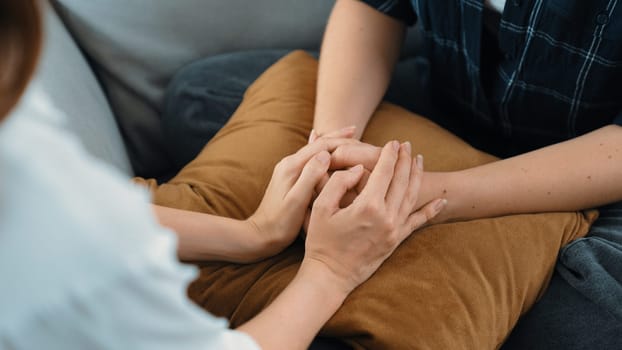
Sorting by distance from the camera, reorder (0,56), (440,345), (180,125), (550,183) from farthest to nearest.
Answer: (180,125), (550,183), (440,345), (0,56)

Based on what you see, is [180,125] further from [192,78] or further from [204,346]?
[204,346]

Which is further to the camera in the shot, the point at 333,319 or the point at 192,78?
the point at 192,78

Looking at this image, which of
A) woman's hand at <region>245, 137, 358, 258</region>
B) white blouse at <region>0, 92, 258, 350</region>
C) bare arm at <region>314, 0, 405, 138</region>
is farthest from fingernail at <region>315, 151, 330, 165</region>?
white blouse at <region>0, 92, 258, 350</region>

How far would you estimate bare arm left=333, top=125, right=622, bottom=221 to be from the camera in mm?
812

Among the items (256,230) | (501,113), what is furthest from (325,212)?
(501,113)

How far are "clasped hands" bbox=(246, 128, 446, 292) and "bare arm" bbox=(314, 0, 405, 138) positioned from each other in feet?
0.30

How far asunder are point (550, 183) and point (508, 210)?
59mm

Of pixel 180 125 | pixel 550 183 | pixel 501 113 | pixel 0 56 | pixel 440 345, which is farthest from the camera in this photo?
pixel 180 125

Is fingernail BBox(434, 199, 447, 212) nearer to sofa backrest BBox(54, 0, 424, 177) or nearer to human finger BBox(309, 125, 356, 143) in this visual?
human finger BBox(309, 125, 356, 143)

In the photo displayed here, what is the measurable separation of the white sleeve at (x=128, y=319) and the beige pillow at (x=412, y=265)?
292mm

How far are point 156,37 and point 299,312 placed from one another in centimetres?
68

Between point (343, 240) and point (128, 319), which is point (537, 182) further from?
point (128, 319)

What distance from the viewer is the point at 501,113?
1.00m

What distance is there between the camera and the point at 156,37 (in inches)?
46.5
